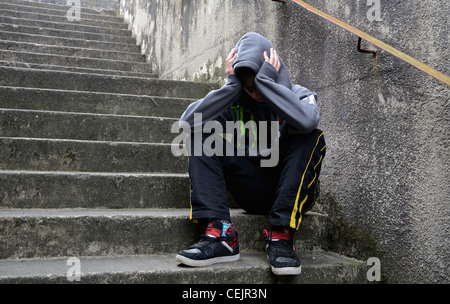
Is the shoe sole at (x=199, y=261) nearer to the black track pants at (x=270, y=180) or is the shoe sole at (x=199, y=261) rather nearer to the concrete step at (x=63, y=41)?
the black track pants at (x=270, y=180)

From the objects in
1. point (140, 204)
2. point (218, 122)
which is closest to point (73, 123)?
point (140, 204)

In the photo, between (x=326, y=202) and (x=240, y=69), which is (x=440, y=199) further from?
(x=240, y=69)

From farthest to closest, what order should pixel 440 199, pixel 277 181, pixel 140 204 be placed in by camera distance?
1. pixel 140 204
2. pixel 277 181
3. pixel 440 199

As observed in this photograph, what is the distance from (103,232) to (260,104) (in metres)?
0.89

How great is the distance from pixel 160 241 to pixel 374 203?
0.91 m

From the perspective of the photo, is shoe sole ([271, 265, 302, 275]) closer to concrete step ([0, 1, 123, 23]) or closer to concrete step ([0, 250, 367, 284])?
concrete step ([0, 250, 367, 284])

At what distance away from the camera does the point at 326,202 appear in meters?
2.12

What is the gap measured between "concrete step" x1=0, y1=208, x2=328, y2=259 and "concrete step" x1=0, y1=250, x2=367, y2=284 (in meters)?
0.04

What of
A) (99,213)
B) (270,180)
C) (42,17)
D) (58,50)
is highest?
(42,17)

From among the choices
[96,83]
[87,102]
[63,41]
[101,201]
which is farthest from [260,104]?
[63,41]

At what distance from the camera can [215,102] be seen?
188 centimetres

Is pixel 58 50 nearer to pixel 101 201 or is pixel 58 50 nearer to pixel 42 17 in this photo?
pixel 42 17

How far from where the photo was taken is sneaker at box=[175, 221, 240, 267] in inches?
61.8

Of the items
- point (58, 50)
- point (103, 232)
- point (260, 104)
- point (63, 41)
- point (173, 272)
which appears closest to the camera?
point (173, 272)
